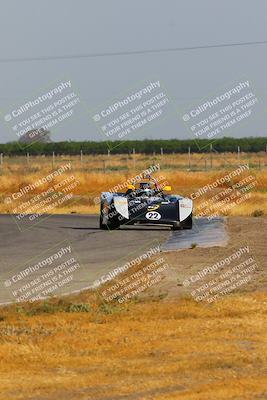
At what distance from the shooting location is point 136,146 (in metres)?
117

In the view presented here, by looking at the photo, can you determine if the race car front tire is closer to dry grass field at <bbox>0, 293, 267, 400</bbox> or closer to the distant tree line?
dry grass field at <bbox>0, 293, 267, 400</bbox>

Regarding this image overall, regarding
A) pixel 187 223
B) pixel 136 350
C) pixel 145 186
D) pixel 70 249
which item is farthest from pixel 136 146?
pixel 136 350

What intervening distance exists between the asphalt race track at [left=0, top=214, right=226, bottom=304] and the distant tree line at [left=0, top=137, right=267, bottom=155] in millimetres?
77520

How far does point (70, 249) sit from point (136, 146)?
93.3 m

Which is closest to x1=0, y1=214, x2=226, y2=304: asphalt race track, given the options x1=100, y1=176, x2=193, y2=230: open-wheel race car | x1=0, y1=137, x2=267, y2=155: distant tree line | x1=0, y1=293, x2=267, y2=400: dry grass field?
x1=100, y1=176, x2=193, y2=230: open-wheel race car

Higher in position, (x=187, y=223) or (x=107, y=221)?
(x=107, y=221)

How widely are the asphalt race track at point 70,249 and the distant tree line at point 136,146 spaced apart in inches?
3052

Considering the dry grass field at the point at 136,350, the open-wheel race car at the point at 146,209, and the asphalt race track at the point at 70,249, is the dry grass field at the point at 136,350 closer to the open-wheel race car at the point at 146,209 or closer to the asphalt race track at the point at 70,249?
the asphalt race track at the point at 70,249

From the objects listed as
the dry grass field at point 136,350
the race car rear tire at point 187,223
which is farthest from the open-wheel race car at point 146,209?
the dry grass field at point 136,350

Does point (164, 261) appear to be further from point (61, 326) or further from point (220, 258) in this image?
point (61, 326)

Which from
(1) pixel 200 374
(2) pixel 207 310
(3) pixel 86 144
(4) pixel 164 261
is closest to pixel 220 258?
(4) pixel 164 261

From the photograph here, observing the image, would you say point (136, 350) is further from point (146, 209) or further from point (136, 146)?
point (136, 146)

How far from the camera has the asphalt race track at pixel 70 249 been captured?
57.3 ft

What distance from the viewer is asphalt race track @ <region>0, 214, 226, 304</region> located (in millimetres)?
17469
